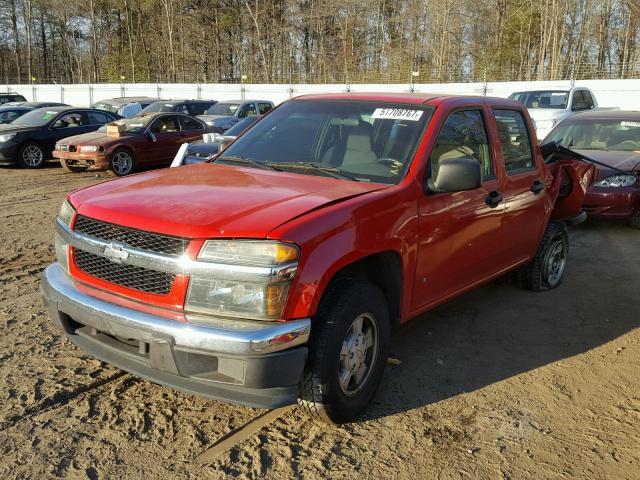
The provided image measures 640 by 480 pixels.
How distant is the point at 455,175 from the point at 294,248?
1338 mm

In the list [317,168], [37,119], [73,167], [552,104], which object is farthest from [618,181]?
[37,119]

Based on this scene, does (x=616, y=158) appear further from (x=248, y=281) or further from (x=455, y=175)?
(x=248, y=281)

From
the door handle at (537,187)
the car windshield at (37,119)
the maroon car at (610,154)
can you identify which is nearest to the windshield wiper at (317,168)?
the door handle at (537,187)

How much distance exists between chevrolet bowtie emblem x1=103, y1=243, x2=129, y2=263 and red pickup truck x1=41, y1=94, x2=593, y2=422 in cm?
1

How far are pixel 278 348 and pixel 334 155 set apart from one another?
5.62ft

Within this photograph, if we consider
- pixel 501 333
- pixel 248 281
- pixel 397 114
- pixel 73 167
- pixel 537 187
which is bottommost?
pixel 501 333

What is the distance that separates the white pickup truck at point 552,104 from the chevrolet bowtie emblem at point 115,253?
530 inches

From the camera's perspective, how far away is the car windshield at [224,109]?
18.6 meters

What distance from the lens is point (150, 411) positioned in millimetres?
3428

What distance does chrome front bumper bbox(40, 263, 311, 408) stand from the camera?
276 cm

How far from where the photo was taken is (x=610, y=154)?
887 cm

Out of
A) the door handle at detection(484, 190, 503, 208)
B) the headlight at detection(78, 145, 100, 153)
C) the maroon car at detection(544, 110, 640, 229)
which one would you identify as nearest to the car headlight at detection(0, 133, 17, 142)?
the headlight at detection(78, 145, 100, 153)

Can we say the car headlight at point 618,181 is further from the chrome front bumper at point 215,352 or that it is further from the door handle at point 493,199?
the chrome front bumper at point 215,352

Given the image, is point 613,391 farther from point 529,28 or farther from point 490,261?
point 529,28
